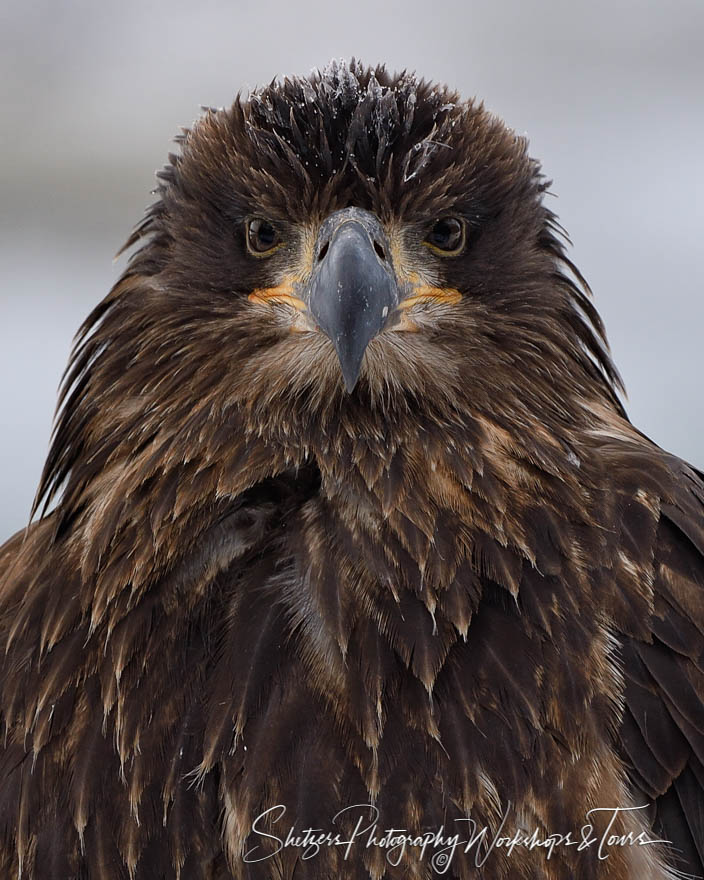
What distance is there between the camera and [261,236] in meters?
2.61

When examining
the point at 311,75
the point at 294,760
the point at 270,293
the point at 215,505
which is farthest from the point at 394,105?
the point at 294,760

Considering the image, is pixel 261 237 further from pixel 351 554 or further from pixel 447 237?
pixel 351 554

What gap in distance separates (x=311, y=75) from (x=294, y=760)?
51.8 inches

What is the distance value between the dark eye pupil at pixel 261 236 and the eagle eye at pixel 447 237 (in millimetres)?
294

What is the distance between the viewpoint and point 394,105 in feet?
8.40

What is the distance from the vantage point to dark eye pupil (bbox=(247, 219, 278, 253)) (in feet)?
8.54

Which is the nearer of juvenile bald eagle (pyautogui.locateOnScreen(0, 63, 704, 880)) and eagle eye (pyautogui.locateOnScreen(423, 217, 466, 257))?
juvenile bald eagle (pyautogui.locateOnScreen(0, 63, 704, 880))

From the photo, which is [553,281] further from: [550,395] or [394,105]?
[394,105]

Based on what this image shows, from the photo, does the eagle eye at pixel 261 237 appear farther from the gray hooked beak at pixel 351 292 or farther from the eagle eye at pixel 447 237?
the eagle eye at pixel 447 237

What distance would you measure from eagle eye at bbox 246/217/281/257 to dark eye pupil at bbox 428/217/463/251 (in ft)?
0.98

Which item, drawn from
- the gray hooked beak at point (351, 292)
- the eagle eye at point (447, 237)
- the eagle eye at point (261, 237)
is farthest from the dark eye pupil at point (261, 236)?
the eagle eye at point (447, 237)

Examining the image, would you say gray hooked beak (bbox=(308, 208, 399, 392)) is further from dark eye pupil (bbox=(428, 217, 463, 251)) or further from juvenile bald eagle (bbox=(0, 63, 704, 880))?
dark eye pupil (bbox=(428, 217, 463, 251))

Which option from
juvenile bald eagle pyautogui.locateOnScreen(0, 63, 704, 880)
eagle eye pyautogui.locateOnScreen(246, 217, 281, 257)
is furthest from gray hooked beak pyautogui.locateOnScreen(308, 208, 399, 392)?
eagle eye pyautogui.locateOnScreen(246, 217, 281, 257)

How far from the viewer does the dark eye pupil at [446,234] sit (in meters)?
2.60
